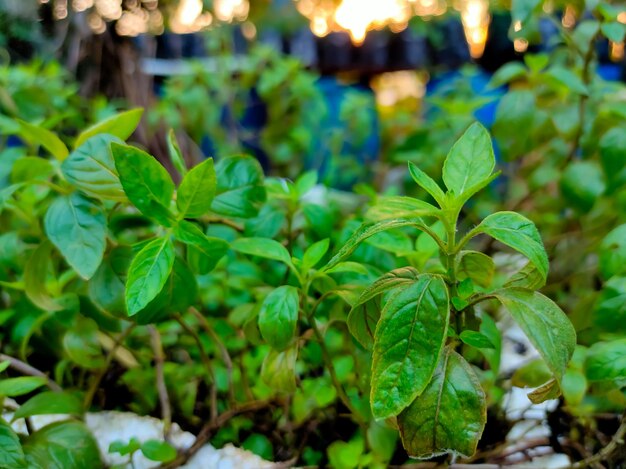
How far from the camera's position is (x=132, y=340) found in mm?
875

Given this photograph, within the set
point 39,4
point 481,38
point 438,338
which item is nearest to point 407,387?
point 438,338

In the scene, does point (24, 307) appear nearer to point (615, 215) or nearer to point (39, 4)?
point (615, 215)

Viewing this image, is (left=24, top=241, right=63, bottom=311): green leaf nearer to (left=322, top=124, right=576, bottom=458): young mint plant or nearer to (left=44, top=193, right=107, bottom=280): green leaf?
(left=44, top=193, right=107, bottom=280): green leaf

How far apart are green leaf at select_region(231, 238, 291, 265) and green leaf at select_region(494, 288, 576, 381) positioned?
0.69 ft

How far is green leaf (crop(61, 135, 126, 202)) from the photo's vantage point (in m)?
0.58

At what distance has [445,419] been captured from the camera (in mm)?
454

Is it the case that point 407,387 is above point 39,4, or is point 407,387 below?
below

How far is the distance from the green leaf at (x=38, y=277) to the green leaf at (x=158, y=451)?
17cm

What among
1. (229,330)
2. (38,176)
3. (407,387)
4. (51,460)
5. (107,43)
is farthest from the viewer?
(107,43)

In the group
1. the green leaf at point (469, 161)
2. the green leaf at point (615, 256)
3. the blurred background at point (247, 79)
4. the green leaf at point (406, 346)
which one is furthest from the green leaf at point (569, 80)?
the green leaf at point (406, 346)

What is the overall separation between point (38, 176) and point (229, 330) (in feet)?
1.02

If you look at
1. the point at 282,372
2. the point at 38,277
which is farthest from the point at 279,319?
the point at 38,277

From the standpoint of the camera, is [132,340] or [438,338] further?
[132,340]

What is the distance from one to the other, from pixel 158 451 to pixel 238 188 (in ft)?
0.91
